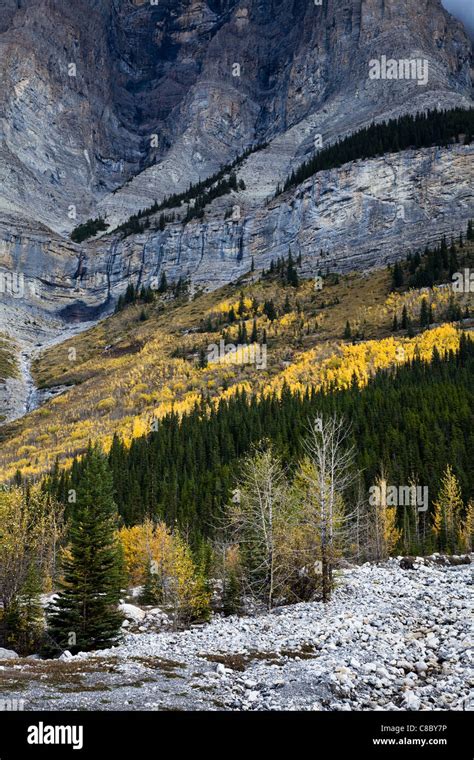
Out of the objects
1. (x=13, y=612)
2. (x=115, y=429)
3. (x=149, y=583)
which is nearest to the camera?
(x=13, y=612)

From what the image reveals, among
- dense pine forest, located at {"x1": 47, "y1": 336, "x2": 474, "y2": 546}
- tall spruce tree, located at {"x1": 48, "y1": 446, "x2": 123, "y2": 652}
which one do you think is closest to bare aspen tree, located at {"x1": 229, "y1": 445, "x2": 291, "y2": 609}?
tall spruce tree, located at {"x1": 48, "y1": 446, "x2": 123, "y2": 652}

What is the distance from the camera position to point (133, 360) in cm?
14088

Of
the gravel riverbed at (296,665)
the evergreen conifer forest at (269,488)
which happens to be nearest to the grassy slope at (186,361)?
the evergreen conifer forest at (269,488)

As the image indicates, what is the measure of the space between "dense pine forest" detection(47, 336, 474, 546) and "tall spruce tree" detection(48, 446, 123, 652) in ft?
110

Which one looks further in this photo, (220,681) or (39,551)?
(39,551)

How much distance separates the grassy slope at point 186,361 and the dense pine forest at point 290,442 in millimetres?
10600

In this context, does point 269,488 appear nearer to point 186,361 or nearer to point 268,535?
point 268,535

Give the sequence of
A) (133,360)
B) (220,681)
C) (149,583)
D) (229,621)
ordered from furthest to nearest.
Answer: (133,360) → (149,583) → (229,621) → (220,681)

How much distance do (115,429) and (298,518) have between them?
71.2 m

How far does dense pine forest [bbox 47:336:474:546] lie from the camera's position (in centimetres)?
7294

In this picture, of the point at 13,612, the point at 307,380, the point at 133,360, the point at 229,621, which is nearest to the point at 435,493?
the point at 307,380

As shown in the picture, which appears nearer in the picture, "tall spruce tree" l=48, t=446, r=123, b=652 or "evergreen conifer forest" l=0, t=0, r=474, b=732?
"evergreen conifer forest" l=0, t=0, r=474, b=732

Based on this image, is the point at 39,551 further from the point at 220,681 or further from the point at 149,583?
the point at 220,681

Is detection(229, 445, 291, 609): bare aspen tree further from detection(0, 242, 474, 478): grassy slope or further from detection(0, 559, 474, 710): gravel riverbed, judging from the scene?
detection(0, 242, 474, 478): grassy slope
